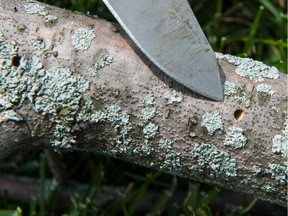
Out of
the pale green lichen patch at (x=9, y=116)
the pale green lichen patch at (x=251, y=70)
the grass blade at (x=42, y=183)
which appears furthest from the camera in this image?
the grass blade at (x=42, y=183)

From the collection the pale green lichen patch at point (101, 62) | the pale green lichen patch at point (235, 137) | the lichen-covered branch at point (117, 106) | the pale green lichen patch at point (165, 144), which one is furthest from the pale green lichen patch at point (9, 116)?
the pale green lichen patch at point (235, 137)

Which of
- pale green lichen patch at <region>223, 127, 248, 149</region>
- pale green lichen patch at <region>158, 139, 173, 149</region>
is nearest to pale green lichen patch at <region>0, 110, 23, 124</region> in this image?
pale green lichen patch at <region>158, 139, 173, 149</region>

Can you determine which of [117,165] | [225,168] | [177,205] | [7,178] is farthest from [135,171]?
[225,168]

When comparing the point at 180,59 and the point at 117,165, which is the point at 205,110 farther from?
the point at 117,165

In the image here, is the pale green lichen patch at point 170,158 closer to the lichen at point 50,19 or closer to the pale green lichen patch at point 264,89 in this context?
the pale green lichen patch at point 264,89

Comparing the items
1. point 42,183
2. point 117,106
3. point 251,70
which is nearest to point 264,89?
point 251,70

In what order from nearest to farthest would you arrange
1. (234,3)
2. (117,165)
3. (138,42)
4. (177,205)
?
1. (138,42)
2. (177,205)
3. (117,165)
4. (234,3)

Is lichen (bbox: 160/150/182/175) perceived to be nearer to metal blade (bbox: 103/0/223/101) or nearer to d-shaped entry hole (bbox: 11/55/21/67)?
metal blade (bbox: 103/0/223/101)
